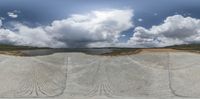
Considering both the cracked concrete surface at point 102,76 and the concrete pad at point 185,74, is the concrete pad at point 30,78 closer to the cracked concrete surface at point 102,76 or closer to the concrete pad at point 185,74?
the cracked concrete surface at point 102,76

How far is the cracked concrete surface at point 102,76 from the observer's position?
1328 inches

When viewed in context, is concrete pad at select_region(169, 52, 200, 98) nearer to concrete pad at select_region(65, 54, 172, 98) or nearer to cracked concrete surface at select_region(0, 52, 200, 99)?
cracked concrete surface at select_region(0, 52, 200, 99)

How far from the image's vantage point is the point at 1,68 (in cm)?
3803

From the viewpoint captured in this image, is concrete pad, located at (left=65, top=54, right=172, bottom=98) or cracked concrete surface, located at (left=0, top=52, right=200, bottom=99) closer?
cracked concrete surface, located at (left=0, top=52, right=200, bottom=99)

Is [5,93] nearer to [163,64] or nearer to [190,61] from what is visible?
[163,64]

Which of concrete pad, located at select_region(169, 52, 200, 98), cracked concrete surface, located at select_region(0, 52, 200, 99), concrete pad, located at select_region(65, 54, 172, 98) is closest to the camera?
cracked concrete surface, located at select_region(0, 52, 200, 99)

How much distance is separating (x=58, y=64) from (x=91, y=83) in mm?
5300

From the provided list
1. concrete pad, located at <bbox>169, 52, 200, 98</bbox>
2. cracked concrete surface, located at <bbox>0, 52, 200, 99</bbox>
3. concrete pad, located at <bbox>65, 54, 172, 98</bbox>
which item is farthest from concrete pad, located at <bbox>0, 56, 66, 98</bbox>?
concrete pad, located at <bbox>169, 52, 200, 98</bbox>

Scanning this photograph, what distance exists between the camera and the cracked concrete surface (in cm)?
3372

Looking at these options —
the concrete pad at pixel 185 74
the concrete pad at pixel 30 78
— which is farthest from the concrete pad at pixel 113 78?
the concrete pad at pixel 30 78

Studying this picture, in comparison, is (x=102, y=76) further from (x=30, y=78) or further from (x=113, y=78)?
(x=30, y=78)

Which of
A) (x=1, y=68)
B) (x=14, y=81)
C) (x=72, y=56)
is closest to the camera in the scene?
(x=14, y=81)

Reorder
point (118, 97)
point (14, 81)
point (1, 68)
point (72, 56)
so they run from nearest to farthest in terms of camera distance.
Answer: point (118, 97)
point (14, 81)
point (1, 68)
point (72, 56)

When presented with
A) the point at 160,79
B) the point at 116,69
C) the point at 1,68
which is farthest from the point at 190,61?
the point at 1,68
